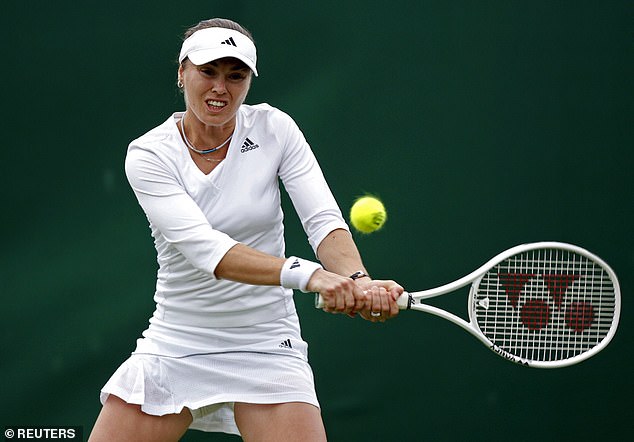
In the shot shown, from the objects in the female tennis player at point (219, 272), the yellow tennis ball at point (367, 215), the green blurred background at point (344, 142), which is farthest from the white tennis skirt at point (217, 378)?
the green blurred background at point (344, 142)

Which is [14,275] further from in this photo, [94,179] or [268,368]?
[268,368]

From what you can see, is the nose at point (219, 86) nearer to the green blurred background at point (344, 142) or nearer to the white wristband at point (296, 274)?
the white wristband at point (296, 274)

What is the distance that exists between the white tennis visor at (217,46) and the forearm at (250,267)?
0.46 metres

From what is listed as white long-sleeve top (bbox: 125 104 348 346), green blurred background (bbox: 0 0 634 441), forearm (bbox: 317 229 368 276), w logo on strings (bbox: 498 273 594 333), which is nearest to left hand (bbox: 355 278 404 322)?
forearm (bbox: 317 229 368 276)

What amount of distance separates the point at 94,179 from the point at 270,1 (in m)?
0.85

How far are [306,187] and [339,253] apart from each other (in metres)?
0.19

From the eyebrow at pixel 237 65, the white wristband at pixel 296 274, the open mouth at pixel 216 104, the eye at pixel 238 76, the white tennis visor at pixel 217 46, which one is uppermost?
the white tennis visor at pixel 217 46

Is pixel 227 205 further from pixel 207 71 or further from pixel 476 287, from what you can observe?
pixel 476 287

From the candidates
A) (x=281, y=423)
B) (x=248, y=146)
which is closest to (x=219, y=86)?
(x=248, y=146)

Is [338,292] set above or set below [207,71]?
below

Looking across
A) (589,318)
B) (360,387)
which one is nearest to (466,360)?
(360,387)

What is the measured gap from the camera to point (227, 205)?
265 centimetres

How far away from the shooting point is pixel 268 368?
105 inches

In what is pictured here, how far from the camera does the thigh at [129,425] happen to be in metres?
2.55
